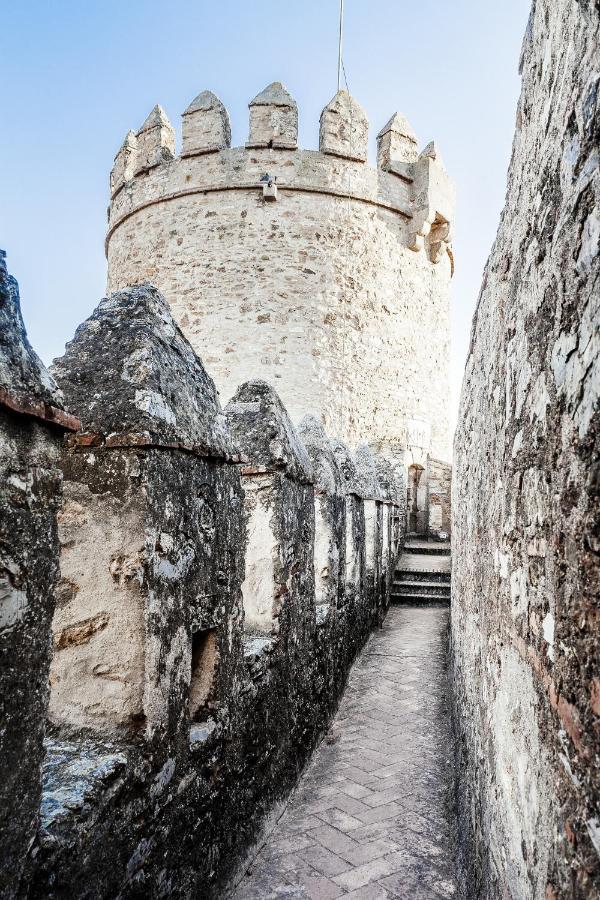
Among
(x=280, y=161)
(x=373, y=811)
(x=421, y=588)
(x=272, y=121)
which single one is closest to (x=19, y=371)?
(x=373, y=811)

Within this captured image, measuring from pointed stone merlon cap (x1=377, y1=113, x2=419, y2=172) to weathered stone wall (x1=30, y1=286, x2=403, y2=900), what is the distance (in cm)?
1293

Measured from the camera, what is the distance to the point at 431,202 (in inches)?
540

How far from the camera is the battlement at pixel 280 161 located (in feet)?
41.7

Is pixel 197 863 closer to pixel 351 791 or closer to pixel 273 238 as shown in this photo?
pixel 351 791

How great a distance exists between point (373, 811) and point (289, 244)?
11.3 metres

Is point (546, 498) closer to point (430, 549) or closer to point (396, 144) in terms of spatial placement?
point (430, 549)

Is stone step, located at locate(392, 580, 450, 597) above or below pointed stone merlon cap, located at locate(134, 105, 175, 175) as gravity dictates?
below

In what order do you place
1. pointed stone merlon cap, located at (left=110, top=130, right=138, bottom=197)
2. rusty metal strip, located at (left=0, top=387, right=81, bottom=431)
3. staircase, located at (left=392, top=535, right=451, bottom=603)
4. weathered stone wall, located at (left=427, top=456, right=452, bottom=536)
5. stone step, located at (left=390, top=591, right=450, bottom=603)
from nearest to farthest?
rusty metal strip, located at (left=0, top=387, right=81, bottom=431) → stone step, located at (left=390, top=591, right=450, bottom=603) → staircase, located at (left=392, top=535, right=451, bottom=603) → pointed stone merlon cap, located at (left=110, top=130, right=138, bottom=197) → weathered stone wall, located at (left=427, top=456, right=452, bottom=536)

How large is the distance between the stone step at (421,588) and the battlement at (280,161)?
7729 mm

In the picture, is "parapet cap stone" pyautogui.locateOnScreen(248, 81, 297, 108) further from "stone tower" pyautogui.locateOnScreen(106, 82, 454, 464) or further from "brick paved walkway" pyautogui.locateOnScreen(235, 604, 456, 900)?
"brick paved walkway" pyautogui.locateOnScreen(235, 604, 456, 900)

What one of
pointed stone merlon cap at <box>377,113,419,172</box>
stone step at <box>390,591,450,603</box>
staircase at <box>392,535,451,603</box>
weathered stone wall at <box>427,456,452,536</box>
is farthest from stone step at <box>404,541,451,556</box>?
pointed stone merlon cap at <box>377,113,419,172</box>

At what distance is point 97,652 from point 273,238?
1204 cm

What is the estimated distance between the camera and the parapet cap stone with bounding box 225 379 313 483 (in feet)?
10.2

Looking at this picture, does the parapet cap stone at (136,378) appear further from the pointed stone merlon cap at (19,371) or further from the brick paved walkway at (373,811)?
the brick paved walkway at (373,811)
